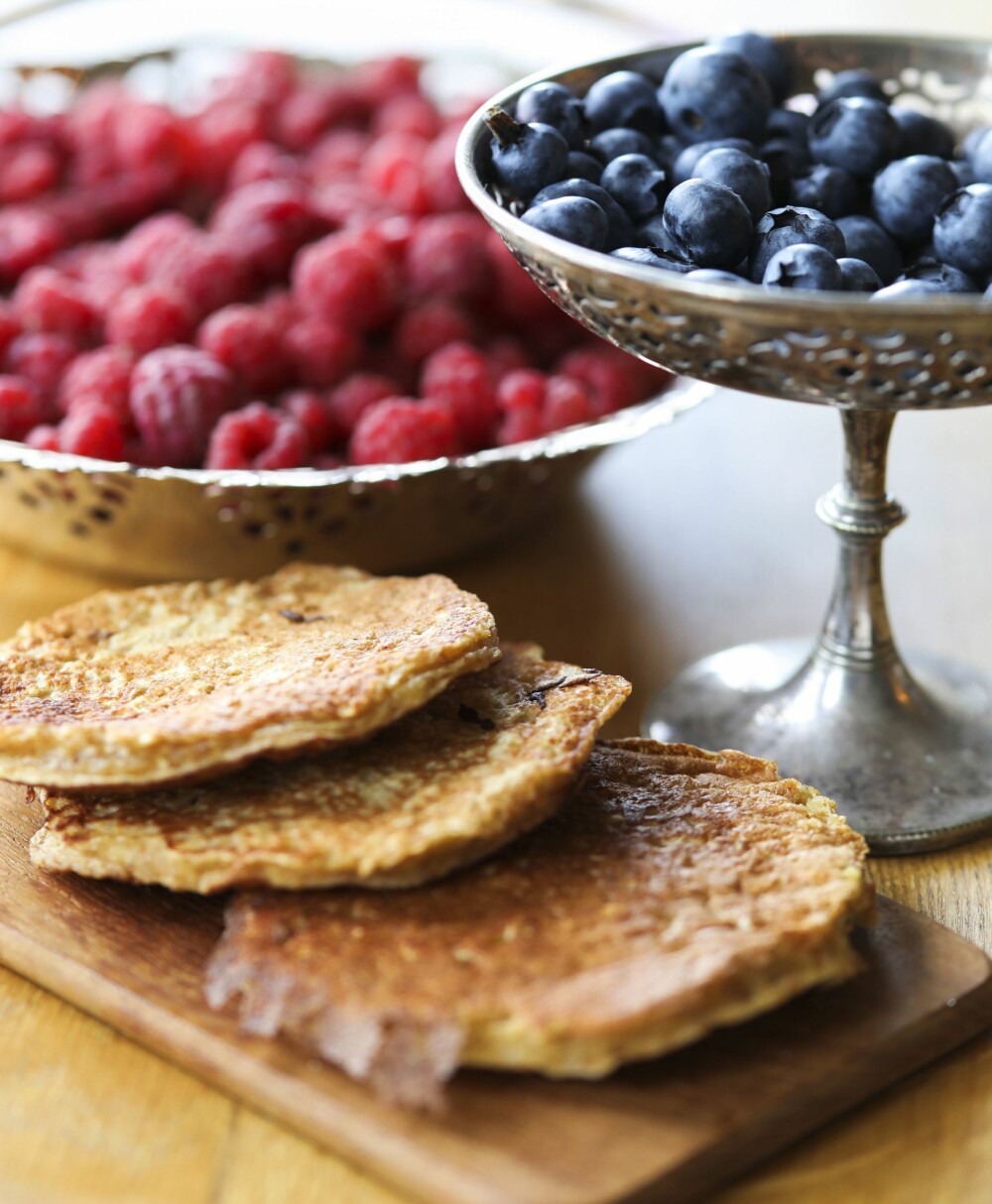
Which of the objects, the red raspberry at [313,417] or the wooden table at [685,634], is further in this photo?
the red raspberry at [313,417]

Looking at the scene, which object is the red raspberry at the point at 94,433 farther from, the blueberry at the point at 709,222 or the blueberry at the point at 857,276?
the blueberry at the point at 857,276

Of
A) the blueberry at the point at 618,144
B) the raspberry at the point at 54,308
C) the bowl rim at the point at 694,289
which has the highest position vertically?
the blueberry at the point at 618,144

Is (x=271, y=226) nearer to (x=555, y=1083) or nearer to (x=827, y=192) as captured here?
(x=827, y=192)

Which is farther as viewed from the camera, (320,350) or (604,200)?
(320,350)

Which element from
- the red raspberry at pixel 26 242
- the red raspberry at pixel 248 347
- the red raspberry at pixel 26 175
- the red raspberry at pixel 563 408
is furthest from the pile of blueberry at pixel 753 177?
the red raspberry at pixel 26 175

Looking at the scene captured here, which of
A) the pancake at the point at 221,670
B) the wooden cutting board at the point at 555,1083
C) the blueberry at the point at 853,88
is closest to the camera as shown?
the wooden cutting board at the point at 555,1083

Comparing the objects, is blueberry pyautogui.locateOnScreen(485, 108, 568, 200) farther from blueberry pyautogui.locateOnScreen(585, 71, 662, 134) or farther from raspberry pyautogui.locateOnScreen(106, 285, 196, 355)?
raspberry pyautogui.locateOnScreen(106, 285, 196, 355)

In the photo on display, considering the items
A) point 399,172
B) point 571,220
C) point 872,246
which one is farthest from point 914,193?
point 399,172
